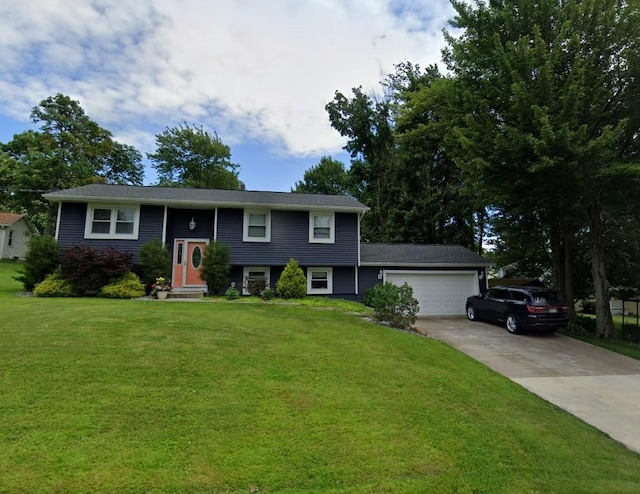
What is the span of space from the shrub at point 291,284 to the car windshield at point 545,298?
8.43 m

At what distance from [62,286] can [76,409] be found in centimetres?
1103

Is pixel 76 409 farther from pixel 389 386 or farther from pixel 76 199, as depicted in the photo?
pixel 76 199

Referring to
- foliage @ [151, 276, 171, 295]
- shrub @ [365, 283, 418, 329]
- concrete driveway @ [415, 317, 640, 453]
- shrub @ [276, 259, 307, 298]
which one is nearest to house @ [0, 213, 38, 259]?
foliage @ [151, 276, 171, 295]

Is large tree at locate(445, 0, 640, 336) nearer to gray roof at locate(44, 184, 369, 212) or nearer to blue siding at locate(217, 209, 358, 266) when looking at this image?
blue siding at locate(217, 209, 358, 266)

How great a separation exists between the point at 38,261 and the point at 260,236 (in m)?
8.26

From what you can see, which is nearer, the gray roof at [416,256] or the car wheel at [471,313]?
the car wheel at [471,313]

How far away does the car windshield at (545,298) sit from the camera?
1194 centimetres

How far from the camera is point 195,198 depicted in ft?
49.5

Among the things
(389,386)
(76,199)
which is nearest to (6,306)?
(76,199)

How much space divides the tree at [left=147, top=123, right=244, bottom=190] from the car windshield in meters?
31.9

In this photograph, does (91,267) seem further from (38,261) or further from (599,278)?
(599,278)

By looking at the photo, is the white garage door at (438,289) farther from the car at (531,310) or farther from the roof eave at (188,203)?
the roof eave at (188,203)

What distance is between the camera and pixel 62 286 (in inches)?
489

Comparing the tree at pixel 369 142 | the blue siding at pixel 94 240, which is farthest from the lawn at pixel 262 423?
the tree at pixel 369 142
